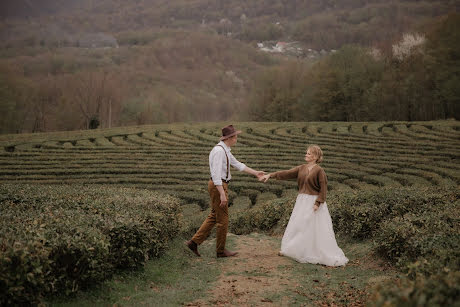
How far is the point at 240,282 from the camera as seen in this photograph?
20.5ft

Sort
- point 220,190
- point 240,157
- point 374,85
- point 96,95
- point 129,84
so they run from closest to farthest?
point 220,190 → point 240,157 → point 374,85 → point 96,95 → point 129,84

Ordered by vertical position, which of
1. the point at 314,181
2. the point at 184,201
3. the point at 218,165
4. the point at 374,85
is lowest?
the point at 184,201

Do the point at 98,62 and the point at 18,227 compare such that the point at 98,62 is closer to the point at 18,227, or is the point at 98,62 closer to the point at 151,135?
the point at 151,135

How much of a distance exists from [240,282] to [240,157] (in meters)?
18.0

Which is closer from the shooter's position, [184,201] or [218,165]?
[218,165]

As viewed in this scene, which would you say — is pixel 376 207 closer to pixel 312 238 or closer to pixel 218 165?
pixel 312 238

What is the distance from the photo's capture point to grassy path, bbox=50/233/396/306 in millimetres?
5434

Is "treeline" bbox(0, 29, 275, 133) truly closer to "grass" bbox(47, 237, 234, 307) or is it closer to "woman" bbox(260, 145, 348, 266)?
"grass" bbox(47, 237, 234, 307)

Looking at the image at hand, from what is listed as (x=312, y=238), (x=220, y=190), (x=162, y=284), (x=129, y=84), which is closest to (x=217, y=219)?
(x=220, y=190)

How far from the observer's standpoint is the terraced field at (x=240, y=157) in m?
18.5

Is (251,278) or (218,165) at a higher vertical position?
(218,165)

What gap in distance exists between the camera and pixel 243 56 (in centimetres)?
12900

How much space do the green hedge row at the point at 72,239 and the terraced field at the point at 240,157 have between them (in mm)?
8109

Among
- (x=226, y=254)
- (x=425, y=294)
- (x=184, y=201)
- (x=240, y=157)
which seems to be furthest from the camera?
(x=240, y=157)
